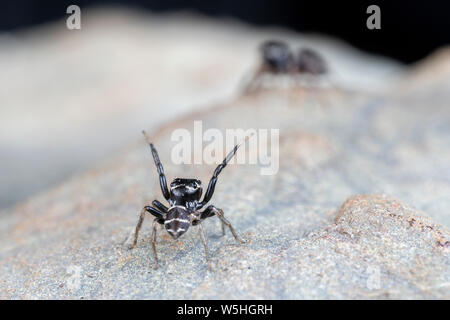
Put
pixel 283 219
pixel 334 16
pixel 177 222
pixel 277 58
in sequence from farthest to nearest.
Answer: pixel 334 16, pixel 277 58, pixel 283 219, pixel 177 222

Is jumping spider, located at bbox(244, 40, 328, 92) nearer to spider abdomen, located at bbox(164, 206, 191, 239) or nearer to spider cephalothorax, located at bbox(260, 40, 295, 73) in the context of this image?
spider cephalothorax, located at bbox(260, 40, 295, 73)

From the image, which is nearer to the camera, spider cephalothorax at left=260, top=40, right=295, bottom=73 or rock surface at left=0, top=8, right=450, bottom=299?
rock surface at left=0, top=8, right=450, bottom=299

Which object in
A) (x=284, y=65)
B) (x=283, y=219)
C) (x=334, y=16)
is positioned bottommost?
(x=283, y=219)

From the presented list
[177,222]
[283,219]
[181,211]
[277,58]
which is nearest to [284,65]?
[277,58]

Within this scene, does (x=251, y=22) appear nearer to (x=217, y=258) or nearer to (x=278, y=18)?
(x=278, y=18)

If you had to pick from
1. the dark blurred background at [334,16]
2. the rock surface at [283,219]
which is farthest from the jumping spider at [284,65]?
the dark blurred background at [334,16]

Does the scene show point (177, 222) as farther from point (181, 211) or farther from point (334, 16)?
point (334, 16)

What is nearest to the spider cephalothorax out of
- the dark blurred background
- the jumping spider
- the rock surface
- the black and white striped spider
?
the jumping spider
